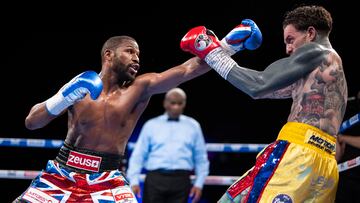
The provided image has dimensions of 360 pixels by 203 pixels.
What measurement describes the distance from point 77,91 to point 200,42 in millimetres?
606

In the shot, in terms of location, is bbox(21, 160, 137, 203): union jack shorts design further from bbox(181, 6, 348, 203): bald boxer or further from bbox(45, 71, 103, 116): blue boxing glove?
bbox(181, 6, 348, 203): bald boxer

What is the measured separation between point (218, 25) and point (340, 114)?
468 centimetres


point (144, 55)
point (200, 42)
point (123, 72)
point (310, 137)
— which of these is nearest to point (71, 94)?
point (123, 72)

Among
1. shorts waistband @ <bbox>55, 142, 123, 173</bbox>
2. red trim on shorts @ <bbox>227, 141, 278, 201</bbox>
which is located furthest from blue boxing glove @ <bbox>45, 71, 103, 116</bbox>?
red trim on shorts @ <bbox>227, 141, 278, 201</bbox>

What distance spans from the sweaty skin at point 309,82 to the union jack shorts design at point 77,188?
2.46ft

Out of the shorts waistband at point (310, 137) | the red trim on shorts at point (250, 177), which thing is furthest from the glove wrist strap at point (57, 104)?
the shorts waistband at point (310, 137)

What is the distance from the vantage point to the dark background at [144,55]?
675 cm

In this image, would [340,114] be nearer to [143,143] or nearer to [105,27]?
[143,143]

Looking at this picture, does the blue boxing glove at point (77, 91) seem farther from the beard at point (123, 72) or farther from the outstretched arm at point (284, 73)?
the outstretched arm at point (284, 73)

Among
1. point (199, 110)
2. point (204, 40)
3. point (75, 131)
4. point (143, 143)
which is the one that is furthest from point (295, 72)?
point (199, 110)

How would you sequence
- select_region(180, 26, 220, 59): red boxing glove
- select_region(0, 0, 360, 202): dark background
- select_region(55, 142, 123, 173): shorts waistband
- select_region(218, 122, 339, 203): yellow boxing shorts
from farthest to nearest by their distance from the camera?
select_region(0, 0, 360, 202): dark background, select_region(55, 142, 123, 173): shorts waistband, select_region(180, 26, 220, 59): red boxing glove, select_region(218, 122, 339, 203): yellow boxing shorts

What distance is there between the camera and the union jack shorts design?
2461 mm

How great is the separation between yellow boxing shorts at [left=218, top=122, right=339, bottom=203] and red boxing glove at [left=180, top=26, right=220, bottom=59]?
0.50 meters

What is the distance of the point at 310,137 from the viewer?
218cm
